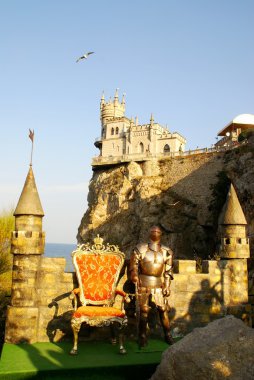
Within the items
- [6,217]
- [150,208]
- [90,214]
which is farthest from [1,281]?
[90,214]

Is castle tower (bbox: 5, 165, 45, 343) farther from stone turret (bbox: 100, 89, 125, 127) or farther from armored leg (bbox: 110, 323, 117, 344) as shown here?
A: stone turret (bbox: 100, 89, 125, 127)

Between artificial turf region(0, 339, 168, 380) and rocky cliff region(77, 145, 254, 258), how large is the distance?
82.6 feet

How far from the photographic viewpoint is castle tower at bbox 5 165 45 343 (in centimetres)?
692

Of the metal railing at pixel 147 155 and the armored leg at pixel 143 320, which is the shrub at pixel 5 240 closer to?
the armored leg at pixel 143 320

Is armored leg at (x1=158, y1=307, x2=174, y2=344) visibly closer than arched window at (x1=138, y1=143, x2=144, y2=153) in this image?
Yes

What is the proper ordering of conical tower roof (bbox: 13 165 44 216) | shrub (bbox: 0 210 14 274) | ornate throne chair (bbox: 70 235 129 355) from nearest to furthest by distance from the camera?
ornate throne chair (bbox: 70 235 129 355) → conical tower roof (bbox: 13 165 44 216) → shrub (bbox: 0 210 14 274)

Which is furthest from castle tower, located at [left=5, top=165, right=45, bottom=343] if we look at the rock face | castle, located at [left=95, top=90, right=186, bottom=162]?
castle, located at [left=95, top=90, right=186, bottom=162]

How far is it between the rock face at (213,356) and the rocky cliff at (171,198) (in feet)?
86.6

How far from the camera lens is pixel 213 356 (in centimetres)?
415

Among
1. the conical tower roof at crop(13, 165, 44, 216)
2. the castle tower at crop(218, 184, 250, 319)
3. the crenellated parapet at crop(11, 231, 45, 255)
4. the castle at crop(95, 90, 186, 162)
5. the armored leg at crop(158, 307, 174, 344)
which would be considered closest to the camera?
the armored leg at crop(158, 307, 174, 344)

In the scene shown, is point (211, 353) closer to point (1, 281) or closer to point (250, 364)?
point (250, 364)

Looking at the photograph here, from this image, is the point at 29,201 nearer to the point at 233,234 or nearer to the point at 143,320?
the point at 143,320

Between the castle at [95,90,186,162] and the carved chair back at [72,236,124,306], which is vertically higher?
the castle at [95,90,186,162]

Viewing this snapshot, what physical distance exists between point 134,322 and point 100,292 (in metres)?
1.20
